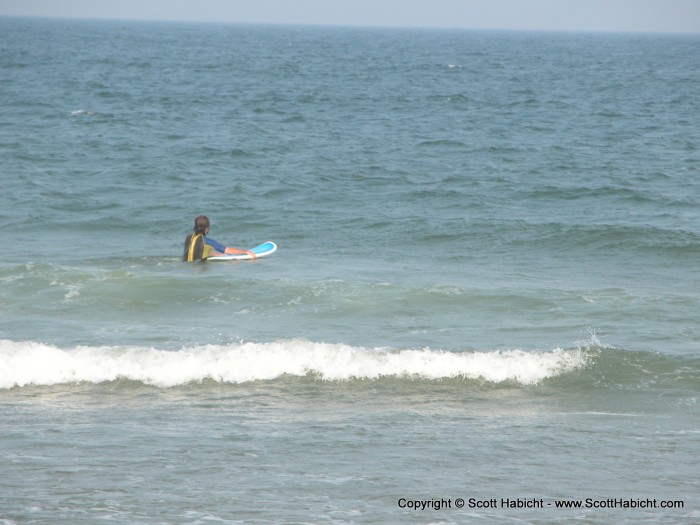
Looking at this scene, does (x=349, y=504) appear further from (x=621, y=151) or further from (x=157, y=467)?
(x=621, y=151)

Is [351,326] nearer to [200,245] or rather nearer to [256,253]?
[200,245]

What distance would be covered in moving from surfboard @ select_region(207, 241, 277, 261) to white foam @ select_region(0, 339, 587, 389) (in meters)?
5.46

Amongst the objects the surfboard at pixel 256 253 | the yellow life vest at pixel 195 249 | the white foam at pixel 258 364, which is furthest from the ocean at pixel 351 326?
the yellow life vest at pixel 195 249

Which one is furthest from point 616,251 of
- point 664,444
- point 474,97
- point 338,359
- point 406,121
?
point 474,97

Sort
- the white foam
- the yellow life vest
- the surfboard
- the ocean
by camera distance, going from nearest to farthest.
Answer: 1. the ocean
2. the white foam
3. the yellow life vest
4. the surfboard

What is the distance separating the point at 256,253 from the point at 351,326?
4.68 metres

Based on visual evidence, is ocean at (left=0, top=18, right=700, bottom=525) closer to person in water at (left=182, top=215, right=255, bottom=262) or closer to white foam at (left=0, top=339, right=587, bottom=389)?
white foam at (left=0, top=339, right=587, bottom=389)

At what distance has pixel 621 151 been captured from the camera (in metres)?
30.6

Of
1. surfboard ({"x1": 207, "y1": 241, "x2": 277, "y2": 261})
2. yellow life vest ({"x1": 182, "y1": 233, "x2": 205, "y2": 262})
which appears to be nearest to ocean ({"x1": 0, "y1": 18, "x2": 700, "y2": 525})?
surfboard ({"x1": 207, "y1": 241, "x2": 277, "y2": 261})

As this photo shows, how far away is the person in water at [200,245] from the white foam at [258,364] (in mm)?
5228

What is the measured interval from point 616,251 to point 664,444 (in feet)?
33.0

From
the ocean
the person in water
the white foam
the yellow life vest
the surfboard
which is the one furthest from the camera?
the surfboard

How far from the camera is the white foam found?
11.4 m

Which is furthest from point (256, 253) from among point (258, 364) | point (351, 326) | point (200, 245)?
point (258, 364)
